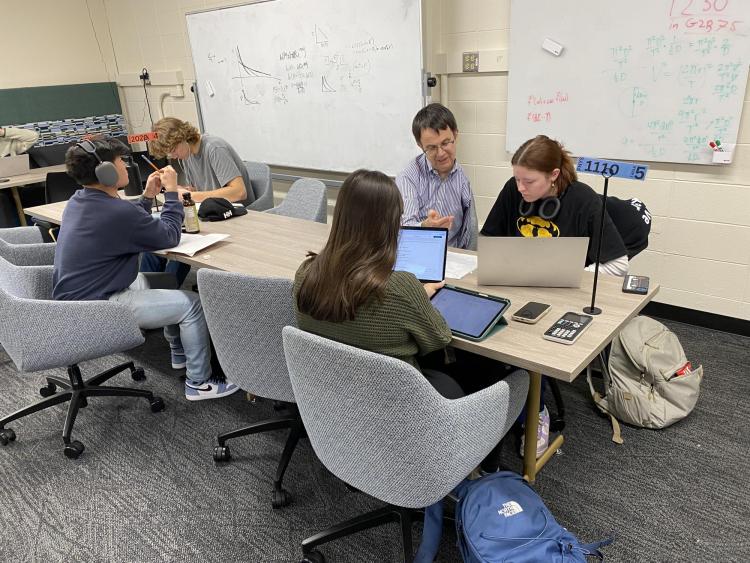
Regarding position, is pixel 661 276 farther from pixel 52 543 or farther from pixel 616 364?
pixel 52 543

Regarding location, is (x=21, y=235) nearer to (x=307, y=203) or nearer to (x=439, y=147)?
(x=307, y=203)

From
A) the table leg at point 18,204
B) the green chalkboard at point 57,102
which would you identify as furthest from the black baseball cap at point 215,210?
the green chalkboard at point 57,102

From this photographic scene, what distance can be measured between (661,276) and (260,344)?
2.35 meters

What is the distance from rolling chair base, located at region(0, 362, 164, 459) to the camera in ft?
7.16

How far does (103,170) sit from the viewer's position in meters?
2.09

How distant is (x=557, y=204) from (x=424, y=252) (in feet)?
2.00

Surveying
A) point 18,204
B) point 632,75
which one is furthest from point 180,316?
point 18,204

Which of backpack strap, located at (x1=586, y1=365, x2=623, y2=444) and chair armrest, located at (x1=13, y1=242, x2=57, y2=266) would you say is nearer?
backpack strap, located at (x1=586, y1=365, x2=623, y2=444)

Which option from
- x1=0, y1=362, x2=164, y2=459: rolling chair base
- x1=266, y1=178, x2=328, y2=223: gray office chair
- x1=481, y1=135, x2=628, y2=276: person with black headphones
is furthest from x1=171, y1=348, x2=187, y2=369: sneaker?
x1=481, y1=135, x2=628, y2=276: person with black headphones

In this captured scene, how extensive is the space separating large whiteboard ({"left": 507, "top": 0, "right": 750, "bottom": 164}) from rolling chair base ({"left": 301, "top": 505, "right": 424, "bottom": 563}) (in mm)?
2207

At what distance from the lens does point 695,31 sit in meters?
2.45

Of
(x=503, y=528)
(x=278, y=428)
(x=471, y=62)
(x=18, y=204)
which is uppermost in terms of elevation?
(x=471, y=62)

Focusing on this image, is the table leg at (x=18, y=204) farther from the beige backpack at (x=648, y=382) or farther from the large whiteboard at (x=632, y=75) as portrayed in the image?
the beige backpack at (x=648, y=382)

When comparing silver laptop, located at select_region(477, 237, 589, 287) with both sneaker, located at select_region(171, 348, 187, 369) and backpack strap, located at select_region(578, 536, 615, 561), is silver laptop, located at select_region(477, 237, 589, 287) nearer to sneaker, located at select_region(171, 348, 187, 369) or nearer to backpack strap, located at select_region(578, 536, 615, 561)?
backpack strap, located at select_region(578, 536, 615, 561)
